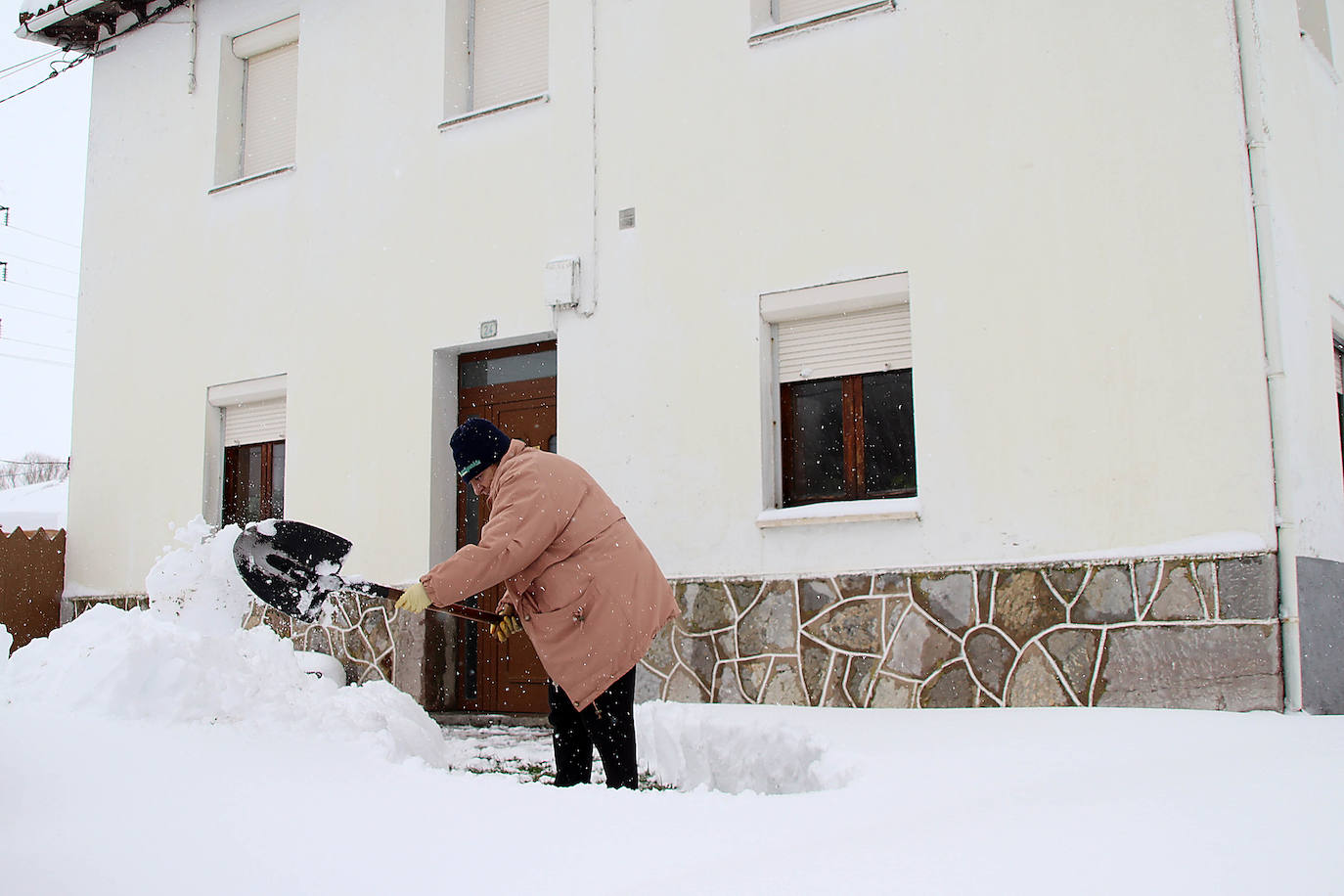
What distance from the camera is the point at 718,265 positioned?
698cm

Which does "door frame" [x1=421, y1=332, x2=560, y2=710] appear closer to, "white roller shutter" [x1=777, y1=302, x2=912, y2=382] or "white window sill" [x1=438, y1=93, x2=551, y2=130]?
"white window sill" [x1=438, y1=93, x2=551, y2=130]

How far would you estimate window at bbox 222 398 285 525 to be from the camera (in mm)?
9188

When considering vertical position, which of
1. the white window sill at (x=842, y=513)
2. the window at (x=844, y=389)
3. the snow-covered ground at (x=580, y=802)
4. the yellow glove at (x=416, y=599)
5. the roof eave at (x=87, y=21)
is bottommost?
the snow-covered ground at (x=580, y=802)

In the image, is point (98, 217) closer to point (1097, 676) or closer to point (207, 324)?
point (207, 324)

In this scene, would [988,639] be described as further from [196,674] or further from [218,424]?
[218,424]

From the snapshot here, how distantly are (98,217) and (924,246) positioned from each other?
25.8 feet

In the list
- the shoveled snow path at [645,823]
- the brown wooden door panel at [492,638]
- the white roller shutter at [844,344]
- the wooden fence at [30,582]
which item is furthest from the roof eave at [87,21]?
the shoveled snow path at [645,823]

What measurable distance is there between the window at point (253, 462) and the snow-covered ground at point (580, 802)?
375 centimetres

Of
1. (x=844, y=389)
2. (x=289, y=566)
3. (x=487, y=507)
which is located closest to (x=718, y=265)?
(x=844, y=389)

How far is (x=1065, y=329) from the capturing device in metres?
5.88

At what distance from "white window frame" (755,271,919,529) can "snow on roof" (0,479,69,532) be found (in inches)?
737

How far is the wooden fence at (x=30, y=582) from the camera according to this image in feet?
31.6

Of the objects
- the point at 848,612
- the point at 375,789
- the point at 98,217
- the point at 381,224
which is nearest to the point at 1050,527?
the point at 848,612

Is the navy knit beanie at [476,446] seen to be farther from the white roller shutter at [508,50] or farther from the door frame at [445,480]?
the white roller shutter at [508,50]
